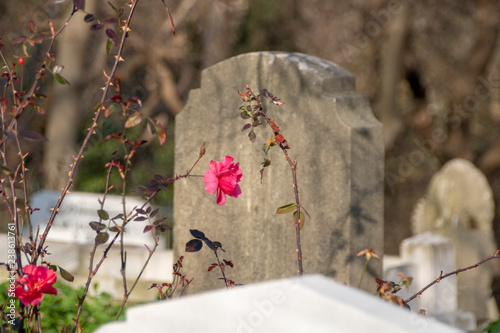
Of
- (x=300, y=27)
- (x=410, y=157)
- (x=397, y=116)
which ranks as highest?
(x=300, y=27)

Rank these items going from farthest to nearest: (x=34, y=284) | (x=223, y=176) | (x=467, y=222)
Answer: (x=467, y=222) → (x=223, y=176) → (x=34, y=284)

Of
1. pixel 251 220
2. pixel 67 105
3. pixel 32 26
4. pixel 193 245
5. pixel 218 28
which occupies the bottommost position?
pixel 251 220

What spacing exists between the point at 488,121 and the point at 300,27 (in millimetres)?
4314

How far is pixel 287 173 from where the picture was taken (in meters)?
3.20

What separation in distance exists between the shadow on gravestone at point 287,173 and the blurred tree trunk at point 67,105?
236 inches

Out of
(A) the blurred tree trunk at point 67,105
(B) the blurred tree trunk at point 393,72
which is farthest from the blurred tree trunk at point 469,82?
(A) the blurred tree trunk at point 67,105

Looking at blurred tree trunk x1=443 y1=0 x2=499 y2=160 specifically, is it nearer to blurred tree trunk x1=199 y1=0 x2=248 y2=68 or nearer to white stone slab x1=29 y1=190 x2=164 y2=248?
blurred tree trunk x1=199 y1=0 x2=248 y2=68

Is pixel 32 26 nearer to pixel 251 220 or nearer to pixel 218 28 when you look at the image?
pixel 251 220

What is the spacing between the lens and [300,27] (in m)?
14.3

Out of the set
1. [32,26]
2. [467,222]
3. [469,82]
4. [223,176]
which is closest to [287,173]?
[223,176]

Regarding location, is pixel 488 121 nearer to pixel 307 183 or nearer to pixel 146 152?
pixel 146 152

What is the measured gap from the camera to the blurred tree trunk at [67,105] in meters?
9.40

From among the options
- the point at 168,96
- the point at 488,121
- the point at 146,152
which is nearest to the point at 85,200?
the point at 168,96

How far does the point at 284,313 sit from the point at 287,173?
1861mm
